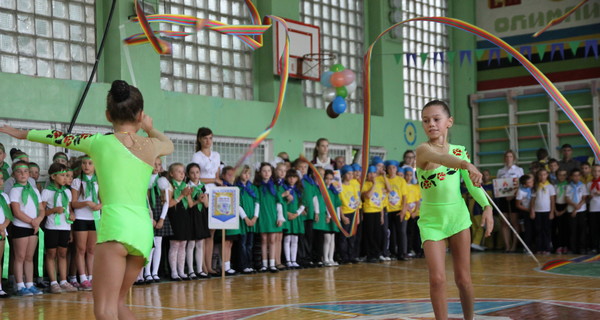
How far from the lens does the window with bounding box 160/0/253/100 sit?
12.9 metres

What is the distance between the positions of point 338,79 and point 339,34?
2736 mm

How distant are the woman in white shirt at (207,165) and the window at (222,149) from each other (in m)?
1.47

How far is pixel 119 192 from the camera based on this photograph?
12.1 ft

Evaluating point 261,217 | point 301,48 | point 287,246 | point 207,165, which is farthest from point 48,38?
point 301,48

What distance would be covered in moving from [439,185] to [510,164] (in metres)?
10.4

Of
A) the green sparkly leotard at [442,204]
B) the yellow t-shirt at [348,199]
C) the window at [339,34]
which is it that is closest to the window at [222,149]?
the yellow t-shirt at [348,199]

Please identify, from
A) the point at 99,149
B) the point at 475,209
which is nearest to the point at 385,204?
the point at 475,209

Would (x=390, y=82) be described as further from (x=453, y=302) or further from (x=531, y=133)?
(x=453, y=302)

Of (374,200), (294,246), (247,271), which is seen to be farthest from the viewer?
(374,200)

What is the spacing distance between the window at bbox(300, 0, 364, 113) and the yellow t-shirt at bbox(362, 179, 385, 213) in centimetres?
328

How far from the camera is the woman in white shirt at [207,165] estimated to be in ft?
35.2

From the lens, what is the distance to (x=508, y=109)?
753 inches

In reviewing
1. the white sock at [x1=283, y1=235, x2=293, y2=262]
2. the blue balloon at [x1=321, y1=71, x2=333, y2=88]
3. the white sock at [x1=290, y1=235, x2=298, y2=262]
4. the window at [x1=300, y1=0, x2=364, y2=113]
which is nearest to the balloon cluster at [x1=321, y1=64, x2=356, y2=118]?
the blue balloon at [x1=321, y1=71, x2=333, y2=88]

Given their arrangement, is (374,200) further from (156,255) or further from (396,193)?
(156,255)
